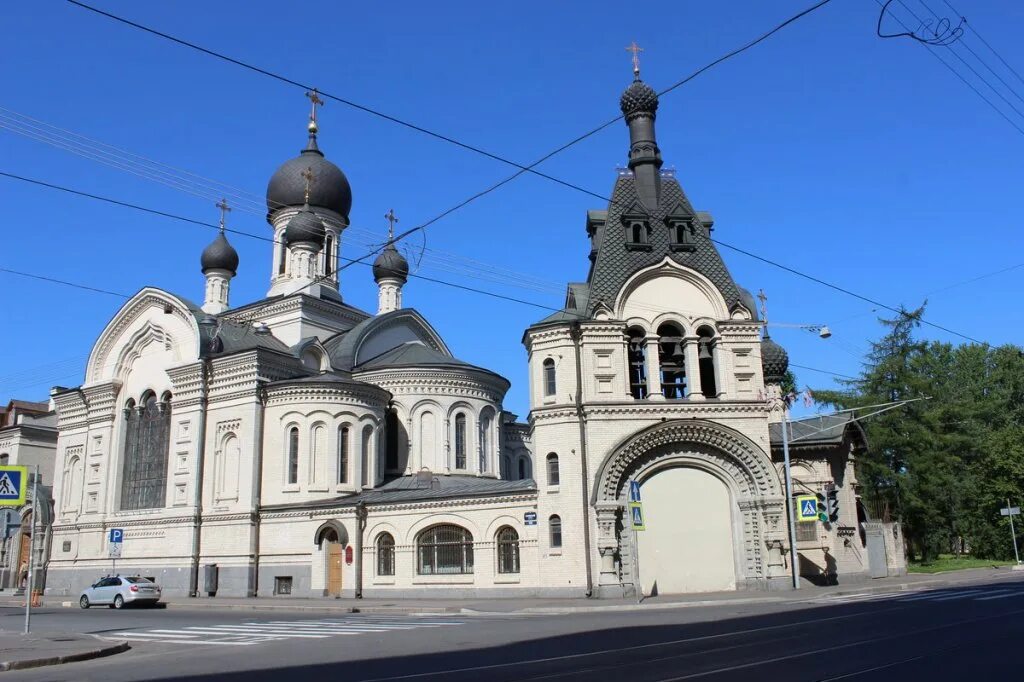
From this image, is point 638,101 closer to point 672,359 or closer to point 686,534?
point 672,359

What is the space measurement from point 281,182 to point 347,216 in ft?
12.7

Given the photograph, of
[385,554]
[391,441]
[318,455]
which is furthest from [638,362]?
[391,441]

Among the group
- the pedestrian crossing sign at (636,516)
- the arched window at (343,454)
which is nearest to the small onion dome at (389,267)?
the arched window at (343,454)

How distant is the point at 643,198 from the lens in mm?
31625

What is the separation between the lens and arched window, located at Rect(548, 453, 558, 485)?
28.0 metres

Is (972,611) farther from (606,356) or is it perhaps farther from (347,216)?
(347,216)

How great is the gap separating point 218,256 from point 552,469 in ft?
86.6

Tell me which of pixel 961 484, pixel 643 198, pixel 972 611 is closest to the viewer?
pixel 972 611

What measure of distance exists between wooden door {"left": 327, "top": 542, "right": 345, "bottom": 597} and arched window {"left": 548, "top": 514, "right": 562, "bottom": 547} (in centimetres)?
904

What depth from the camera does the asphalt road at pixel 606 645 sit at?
10.7 m

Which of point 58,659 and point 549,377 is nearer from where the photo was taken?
point 58,659

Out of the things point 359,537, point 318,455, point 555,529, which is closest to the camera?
point 555,529

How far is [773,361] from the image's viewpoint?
119 feet

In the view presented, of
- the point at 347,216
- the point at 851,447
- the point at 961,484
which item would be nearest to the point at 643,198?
the point at 851,447
